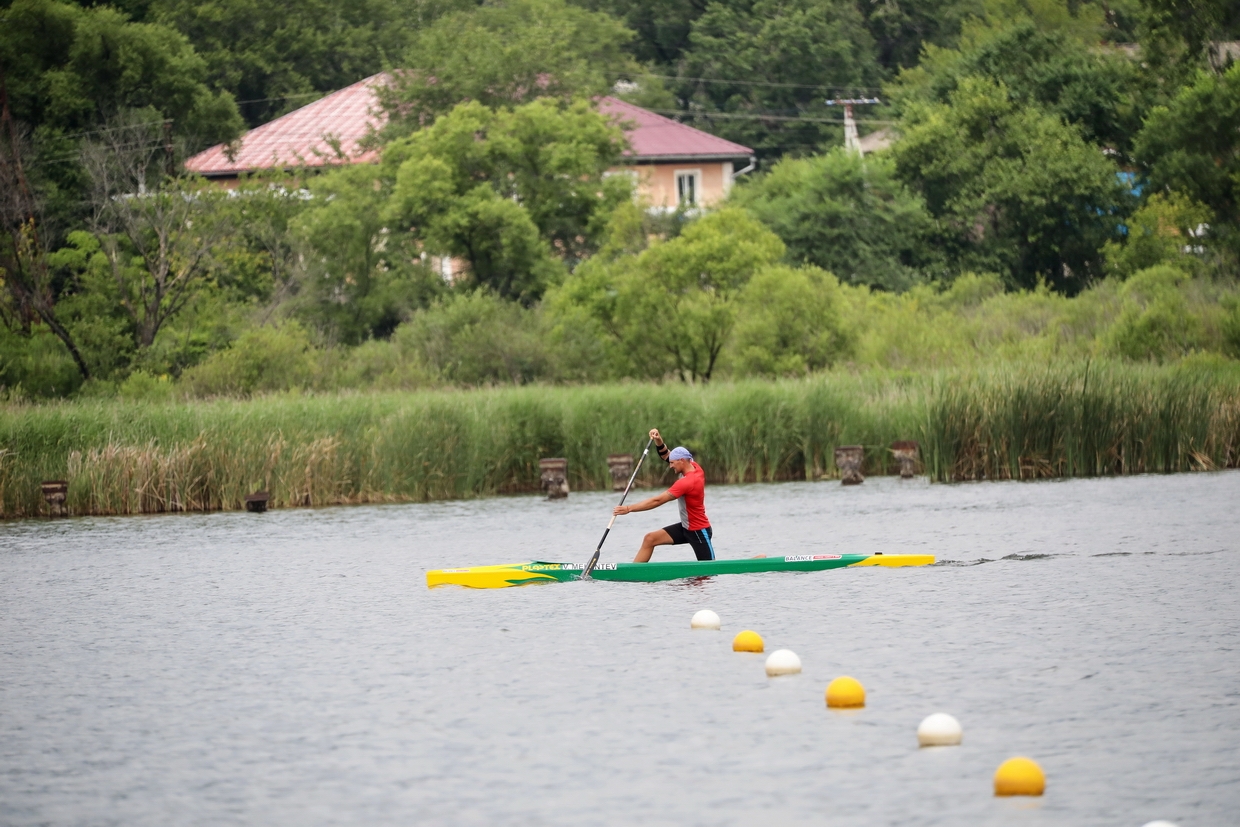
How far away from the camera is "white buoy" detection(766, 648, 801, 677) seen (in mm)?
12383

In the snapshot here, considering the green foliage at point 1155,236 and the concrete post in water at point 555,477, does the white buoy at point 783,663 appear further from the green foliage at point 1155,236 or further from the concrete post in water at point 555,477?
the green foliage at point 1155,236

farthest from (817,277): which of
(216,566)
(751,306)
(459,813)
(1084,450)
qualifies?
(459,813)

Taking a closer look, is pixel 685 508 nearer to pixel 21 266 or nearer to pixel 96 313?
pixel 96 313

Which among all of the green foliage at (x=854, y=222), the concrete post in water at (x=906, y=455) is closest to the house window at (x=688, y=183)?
the green foliage at (x=854, y=222)

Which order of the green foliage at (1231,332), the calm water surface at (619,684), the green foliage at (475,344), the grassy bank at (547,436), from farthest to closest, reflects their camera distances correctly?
the green foliage at (475,344)
the green foliage at (1231,332)
the grassy bank at (547,436)
the calm water surface at (619,684)

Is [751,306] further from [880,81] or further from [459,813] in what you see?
[880,81]

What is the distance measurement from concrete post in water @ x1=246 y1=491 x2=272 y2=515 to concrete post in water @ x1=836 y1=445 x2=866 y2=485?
10.1 metres

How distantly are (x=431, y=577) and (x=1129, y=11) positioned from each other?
5757cm

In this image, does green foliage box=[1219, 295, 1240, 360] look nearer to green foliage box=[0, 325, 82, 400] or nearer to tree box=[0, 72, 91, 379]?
tree box=[0, 72, 91, 379]

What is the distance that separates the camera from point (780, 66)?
2756 inches

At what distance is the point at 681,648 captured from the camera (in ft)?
45.0

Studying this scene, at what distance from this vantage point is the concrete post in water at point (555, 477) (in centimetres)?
2823

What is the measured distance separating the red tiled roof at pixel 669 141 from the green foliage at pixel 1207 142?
19.2 m

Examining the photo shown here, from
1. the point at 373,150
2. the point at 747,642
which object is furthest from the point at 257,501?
the point at 373,150
